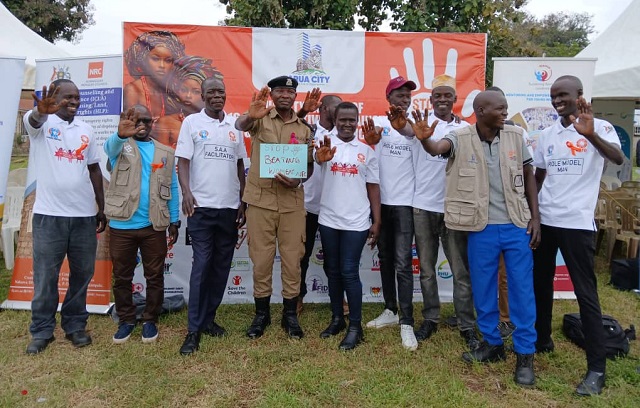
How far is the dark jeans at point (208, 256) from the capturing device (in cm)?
397

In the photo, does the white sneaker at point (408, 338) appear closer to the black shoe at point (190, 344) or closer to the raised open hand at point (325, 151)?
the raised open hand at point (325, 151)

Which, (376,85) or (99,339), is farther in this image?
(376,85)

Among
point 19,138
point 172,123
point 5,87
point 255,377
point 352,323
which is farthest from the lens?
point 19,138

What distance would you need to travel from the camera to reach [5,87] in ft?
15.5

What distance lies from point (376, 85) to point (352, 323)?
2702 millimetres

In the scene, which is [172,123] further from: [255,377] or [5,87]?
[255,377]

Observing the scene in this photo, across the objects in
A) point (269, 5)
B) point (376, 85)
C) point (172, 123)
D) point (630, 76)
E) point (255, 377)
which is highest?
point (269, 5)

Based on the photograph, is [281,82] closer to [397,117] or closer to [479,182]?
[397,117]

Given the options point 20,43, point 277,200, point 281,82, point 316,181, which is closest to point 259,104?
point 281,82

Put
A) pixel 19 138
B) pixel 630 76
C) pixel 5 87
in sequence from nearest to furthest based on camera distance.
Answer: pixel 5 87, pixel 630 76, pixel 19 138

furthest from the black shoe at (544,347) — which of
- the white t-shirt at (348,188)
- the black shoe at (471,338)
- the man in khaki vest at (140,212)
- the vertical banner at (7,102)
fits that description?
the vertical banner at (7,102)

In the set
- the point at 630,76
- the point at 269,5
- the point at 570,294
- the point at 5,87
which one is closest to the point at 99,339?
the point at 5,87

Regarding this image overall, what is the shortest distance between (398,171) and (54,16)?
1724cm

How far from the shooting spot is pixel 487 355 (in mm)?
3719
